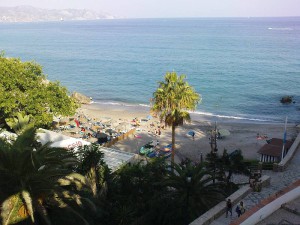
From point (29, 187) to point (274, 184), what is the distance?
1046 cm

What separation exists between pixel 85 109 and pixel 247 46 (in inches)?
3397

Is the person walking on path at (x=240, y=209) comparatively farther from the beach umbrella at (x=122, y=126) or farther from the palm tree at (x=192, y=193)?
the beach umbrella at (x=122, y=126)

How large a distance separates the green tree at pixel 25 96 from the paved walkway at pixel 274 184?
15.5m

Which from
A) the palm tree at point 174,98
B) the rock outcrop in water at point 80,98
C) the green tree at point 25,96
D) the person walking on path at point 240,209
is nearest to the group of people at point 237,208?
the person walking on path at point 240,209

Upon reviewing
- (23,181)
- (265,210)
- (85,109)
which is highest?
(23,181)

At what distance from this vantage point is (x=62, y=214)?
9.51 metres

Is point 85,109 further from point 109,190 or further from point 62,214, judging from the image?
point 62,214

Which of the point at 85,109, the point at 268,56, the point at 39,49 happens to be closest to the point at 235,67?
the point at 268,56

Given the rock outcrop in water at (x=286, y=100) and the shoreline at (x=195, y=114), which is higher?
the rock outcrop in water at (x=286, y=100)

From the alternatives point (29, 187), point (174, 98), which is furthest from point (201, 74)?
point (29, 187)

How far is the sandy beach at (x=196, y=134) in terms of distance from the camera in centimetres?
3186

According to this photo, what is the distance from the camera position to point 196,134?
3709 cm

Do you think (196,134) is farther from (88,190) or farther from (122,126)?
(88,190)

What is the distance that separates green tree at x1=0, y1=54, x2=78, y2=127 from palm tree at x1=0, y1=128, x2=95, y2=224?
46.2 ft
